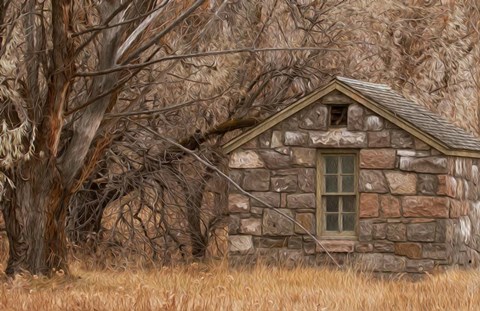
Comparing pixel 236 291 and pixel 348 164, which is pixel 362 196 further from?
pixel 236 291

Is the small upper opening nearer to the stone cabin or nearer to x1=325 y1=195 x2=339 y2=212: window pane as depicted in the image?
the stone cabin

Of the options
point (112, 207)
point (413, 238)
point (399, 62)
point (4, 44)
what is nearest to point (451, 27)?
point (399, 62)

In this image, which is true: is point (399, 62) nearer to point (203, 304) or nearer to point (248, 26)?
point (248, 26)

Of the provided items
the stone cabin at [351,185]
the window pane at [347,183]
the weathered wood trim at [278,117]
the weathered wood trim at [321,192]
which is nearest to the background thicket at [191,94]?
the weathered wood trim at [278,117]

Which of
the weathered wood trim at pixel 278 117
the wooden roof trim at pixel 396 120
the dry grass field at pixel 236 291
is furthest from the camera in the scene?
the weathered wood trim at pixel 278 117

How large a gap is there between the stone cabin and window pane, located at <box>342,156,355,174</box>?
0.05 ft

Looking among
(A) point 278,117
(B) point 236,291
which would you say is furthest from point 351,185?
(B) point 236,291

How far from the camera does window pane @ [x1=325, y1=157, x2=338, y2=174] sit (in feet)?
55.2

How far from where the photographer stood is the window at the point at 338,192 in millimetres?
16781

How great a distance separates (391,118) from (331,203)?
1.52 meters

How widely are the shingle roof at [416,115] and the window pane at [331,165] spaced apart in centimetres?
106

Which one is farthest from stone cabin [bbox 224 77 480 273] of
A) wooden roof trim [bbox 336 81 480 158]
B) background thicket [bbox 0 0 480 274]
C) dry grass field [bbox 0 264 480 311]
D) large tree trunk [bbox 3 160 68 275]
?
large tree trunk [bbox 3 160 68 275]

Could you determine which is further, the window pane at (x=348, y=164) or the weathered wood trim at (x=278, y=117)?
the window pane at (x=348, y=164)

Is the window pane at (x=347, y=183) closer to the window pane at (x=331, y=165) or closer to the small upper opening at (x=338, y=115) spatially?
the window pane at (x=331, y=165)
